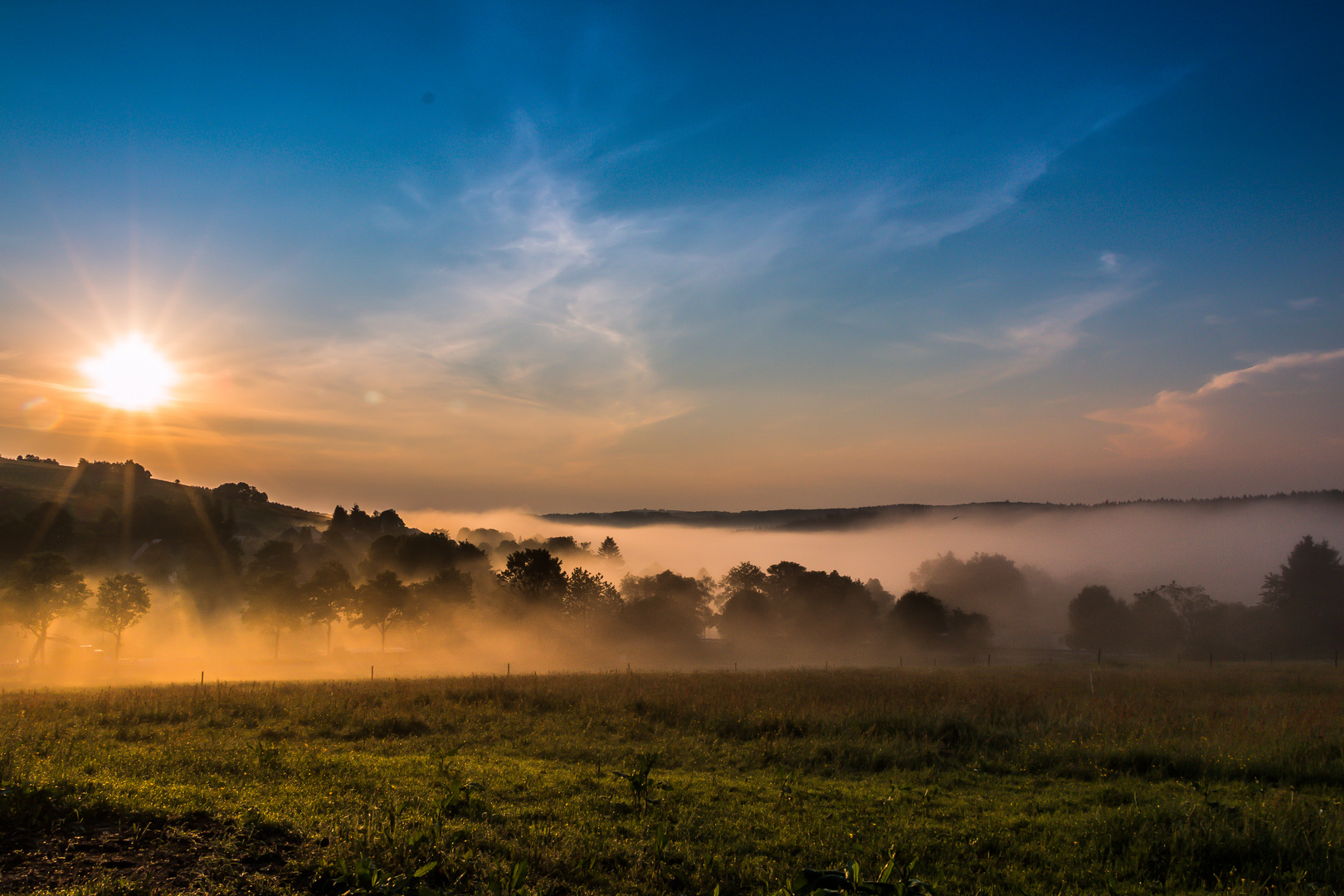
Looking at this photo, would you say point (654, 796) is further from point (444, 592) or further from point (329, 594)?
point (444, 592)

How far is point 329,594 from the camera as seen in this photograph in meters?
74.0

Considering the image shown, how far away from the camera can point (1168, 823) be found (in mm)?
11945

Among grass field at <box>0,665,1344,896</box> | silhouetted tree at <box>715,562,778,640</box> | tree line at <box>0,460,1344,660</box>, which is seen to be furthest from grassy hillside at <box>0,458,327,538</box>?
grass field at <box>0,665,1344,896</box>

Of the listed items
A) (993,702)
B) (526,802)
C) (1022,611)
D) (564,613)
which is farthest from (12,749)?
(1022,611)

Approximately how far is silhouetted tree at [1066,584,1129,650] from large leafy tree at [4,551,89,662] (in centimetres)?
12800

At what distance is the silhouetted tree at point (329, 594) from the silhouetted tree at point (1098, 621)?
105305 mm

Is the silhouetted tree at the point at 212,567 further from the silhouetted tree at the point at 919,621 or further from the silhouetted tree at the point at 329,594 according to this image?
the silhouetted tree at the point at 919,621

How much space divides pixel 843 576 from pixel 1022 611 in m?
71.6

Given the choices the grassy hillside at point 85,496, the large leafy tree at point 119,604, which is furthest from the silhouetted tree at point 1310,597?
the grassy hillside at point 85,496

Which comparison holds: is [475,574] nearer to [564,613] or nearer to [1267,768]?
[564,613]

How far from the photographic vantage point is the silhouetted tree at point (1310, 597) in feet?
306

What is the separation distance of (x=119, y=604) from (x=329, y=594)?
1793 centimetres

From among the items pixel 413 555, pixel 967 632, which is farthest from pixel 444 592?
pixel 967 632

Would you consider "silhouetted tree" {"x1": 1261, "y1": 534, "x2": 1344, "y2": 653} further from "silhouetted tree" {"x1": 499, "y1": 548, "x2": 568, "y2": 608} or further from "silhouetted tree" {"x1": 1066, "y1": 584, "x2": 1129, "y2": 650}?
"silhouetted tree" {"x1": 499, "y1": 548, "x2": 568, "y2": 608}
